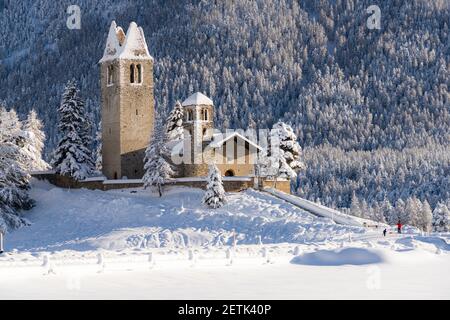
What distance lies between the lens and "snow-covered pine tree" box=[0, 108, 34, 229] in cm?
6331

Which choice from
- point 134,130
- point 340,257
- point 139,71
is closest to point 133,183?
point 134,130

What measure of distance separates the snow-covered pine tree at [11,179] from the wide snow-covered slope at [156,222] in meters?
1.12

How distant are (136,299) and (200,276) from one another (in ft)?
18.2

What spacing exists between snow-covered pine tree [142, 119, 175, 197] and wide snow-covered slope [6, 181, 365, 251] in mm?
1110

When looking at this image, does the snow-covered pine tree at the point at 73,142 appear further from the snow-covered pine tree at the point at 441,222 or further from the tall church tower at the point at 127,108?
the snow-covered pine tree at the point at 441,222

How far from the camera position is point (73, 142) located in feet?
236

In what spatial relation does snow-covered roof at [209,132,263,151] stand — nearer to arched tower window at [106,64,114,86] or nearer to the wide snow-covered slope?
the wide snow-covered slope

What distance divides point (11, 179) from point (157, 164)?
1042 cm

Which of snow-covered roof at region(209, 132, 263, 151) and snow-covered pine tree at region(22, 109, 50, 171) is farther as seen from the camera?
snow-covered roof at region(209, 132, 263, 151)

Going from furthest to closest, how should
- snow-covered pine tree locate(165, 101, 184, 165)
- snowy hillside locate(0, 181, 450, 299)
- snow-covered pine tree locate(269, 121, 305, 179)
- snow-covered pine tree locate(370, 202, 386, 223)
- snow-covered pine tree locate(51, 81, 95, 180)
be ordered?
snow-covered pine tree locate(370, 202, 386, 223) → snow-covered pine tree locate(165, 101, 184, 165) → snow-covered pine tree locate(269, 121, 305, 179) → snow-covered pine tree locate(51, 81, 95, 180) → snowy hillside locate(0, 181, 450, 299)

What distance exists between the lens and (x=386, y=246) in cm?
4303

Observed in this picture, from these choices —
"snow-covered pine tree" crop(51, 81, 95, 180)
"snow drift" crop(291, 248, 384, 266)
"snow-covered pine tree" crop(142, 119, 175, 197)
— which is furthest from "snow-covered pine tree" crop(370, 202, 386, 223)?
"snow drift" crop(291, 248, 384, 266)

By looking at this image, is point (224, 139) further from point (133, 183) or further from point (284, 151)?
point (133, 183)
